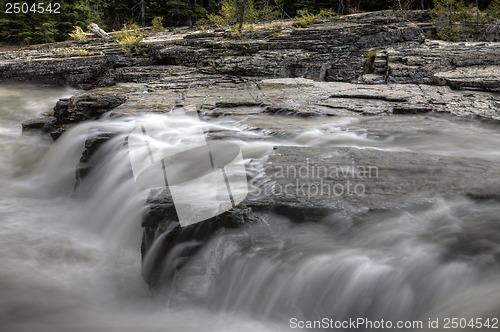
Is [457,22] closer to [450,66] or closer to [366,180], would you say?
[450,66]

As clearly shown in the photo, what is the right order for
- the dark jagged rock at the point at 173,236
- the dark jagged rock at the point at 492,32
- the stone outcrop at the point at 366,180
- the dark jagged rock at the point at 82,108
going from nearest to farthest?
1. the dark jagged rock at the point at 173,236
2. the stone outcrop at the point at 366,180
3. the dark jagged rock at the point at 82,108
4. the dark jagged rock at the point at 492,32

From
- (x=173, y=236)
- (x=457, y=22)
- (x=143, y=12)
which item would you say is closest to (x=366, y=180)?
(x=173, y=236)

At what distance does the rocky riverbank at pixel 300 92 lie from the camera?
402 centimetres

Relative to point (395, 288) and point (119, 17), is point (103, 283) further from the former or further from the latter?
point (119, 17)

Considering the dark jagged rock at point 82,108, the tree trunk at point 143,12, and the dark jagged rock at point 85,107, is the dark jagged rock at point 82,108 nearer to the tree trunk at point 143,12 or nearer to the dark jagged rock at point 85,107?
the dark jagged rock at point 85,107

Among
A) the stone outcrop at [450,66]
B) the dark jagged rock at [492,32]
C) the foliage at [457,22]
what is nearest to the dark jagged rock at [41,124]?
the stone outcrop at [450,66]

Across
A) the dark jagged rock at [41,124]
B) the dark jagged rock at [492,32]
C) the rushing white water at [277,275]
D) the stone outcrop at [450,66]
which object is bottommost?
the rushing white water at [277,275]

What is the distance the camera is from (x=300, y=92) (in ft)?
29.3

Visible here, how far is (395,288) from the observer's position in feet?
10.8

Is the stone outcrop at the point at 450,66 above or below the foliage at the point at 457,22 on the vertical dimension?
below

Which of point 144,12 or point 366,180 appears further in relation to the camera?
point 144,12

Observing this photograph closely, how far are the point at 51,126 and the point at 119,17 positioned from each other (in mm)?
25358

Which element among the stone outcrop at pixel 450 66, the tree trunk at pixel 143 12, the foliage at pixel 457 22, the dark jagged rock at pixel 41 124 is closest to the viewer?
the stone outcrop at pixel 450 66

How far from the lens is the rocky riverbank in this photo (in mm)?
4020
